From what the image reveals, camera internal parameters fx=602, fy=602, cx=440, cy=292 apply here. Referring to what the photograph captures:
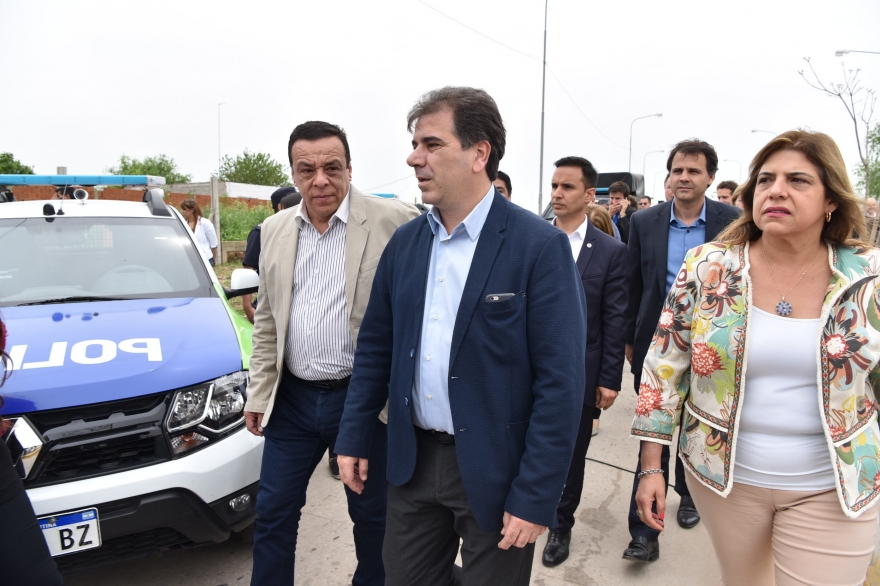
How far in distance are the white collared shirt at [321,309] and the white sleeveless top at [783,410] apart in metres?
1.57

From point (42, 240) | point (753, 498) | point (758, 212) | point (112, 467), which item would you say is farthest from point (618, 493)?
Answer: point (42, 240)

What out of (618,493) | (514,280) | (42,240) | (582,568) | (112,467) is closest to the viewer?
(514,280)

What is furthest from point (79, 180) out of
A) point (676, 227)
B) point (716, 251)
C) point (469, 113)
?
point (716, 251)

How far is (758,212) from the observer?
1994mm

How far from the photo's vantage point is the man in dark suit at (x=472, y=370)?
176 cm

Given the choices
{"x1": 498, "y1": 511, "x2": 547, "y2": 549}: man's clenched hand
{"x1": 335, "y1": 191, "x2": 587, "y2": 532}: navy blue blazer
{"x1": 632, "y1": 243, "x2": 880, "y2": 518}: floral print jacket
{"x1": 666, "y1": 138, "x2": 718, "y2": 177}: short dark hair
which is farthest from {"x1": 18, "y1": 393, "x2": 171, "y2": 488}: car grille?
{"x1": 666, "y1": 138, "x2": 718, "y2": 177}: short dark hair

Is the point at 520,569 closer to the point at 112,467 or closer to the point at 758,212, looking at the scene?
the point at 758,212

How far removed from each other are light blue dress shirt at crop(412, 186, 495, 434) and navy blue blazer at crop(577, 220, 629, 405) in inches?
59.0

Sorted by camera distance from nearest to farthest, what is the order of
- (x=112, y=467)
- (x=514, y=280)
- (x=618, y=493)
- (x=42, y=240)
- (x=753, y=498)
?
(x=514, y=280), (x=753, y=498), (x=112, y=467), (x=42, y=240), (x=618, y=493)

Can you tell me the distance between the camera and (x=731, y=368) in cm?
193

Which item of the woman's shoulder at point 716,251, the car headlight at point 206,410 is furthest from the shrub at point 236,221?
the woman's shoulder at point 716,251

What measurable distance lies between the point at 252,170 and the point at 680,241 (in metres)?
60.2

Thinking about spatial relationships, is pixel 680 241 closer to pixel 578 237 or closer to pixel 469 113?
pixel 578 237

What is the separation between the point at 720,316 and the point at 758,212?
0.37m
